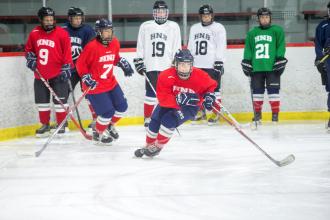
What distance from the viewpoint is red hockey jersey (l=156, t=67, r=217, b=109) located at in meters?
4.17

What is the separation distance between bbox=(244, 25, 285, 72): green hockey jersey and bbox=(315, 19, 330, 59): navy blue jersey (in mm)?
390

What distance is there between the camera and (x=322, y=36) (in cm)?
596

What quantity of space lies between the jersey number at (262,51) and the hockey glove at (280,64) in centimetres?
11

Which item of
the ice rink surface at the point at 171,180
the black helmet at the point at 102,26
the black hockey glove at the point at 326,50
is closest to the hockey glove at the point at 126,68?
the black helmet at the point at 102,26

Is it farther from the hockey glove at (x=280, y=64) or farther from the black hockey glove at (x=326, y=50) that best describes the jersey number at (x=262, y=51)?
the black hockey glove at (x=326, y=50)

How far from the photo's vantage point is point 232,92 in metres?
6.68

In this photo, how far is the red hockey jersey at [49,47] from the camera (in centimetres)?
563

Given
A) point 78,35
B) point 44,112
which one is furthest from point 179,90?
point 78,35

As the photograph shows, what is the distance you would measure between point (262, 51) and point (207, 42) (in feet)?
1.79

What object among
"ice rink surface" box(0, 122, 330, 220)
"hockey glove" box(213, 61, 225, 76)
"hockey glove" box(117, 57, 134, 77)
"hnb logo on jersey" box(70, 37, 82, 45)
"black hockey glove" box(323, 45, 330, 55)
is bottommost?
"ice rink surface" box(0, 122, 330, 220)

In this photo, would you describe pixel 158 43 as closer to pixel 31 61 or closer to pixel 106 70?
pixel 106 70

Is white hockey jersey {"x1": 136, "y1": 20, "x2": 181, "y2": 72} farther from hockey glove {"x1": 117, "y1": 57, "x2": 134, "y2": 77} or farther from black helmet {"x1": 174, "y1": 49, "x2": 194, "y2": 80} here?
black helmet {"x1": 174, "y1": 49, "x2": 194, "y2": 80}

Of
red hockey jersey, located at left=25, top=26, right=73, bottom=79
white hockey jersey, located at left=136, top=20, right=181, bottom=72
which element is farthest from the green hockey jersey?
red hockey jersey, located at left=25, top=26, right=73, bottom=79

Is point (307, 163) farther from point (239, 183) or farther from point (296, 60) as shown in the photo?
point (296, 60)
